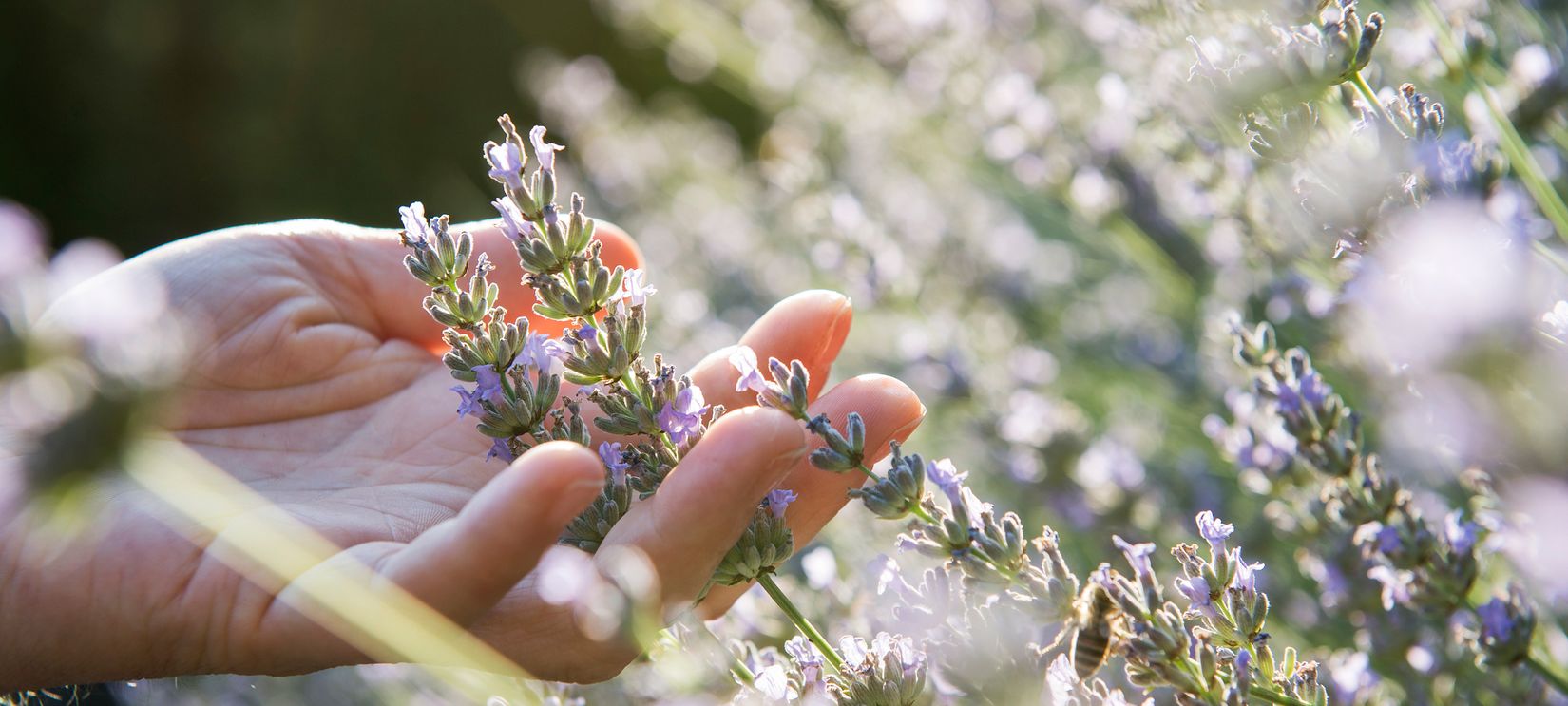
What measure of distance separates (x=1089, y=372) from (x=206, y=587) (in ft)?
6.15

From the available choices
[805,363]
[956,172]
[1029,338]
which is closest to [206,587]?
[805,363]

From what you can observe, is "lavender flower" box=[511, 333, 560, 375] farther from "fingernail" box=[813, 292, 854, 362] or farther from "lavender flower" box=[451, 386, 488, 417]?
"fingernail" box=[813, 292, 854, 362]

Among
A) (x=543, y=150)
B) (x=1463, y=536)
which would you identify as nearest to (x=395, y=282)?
(x=543, y=150)

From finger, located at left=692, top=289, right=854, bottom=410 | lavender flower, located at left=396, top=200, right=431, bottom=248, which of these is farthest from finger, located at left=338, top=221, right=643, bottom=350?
lavender flower, located at left=396, top=200, right=431, bottom=248

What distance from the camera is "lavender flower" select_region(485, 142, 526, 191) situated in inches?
41.4

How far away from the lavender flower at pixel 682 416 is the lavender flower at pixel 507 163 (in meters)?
0.26

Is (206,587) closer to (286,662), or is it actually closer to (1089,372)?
(286,662)

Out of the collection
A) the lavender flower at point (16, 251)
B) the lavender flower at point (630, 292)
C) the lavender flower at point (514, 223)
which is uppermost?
the lavender flower at point (16, 251)

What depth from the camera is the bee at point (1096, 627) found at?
876 millimetres

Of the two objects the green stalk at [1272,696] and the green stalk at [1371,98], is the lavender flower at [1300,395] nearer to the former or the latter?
the green stalk at [1371,98]

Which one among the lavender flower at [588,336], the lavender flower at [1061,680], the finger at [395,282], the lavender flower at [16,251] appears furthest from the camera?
the finger at [395,282]

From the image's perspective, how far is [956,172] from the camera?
3412 millimetres

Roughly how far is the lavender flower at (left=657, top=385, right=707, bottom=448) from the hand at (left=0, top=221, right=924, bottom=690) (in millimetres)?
91

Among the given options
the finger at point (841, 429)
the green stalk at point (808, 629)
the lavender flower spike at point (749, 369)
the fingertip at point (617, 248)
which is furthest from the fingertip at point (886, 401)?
the fingertip at point (617, 248)
